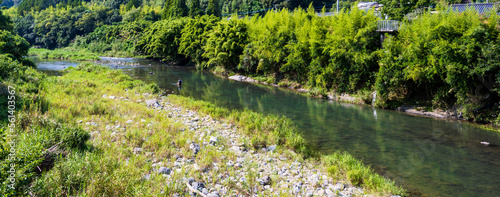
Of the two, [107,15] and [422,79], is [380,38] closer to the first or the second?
[422,79]

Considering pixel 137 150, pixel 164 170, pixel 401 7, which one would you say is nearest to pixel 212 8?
pixel 401 7

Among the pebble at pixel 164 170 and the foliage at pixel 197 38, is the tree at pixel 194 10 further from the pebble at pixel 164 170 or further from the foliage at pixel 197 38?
the pebble at pixel 164 170

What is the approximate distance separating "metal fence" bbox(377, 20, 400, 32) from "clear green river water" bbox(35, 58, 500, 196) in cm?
527

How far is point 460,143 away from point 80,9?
12202 centimetres

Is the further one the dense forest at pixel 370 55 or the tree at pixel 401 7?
the tree at pixel 401 7

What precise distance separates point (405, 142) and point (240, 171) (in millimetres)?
7901

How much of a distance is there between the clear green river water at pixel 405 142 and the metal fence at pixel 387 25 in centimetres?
527

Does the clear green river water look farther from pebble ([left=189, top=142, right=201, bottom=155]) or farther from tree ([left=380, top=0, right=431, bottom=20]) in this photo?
tree ([left=380, top=0, right=431, bottom=20])

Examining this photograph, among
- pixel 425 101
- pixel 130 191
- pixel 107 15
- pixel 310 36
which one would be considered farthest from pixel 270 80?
pixel 107 15

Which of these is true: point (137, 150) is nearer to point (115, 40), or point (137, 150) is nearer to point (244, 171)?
point (244, 171)

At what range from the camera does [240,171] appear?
792cm

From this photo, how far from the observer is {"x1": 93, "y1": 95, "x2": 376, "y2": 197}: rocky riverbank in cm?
696

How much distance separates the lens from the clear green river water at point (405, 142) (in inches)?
341

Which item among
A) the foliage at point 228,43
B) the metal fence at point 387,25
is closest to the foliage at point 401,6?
the metal fence at point 387,25
